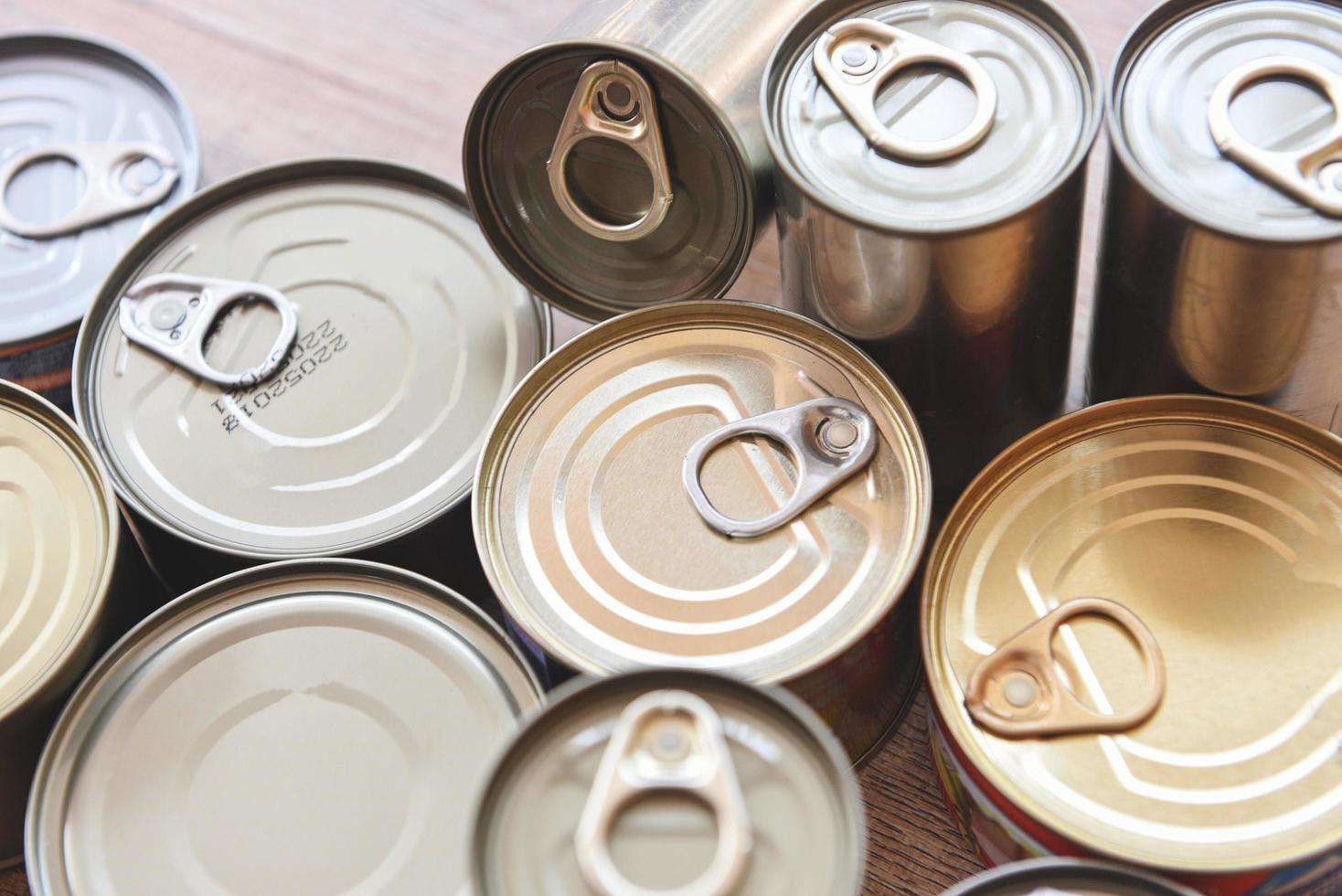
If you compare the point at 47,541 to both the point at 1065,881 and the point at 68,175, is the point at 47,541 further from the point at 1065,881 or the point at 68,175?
the point at 1065,881

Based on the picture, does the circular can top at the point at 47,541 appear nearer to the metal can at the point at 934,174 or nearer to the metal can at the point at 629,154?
the metal can at the point at 629,154

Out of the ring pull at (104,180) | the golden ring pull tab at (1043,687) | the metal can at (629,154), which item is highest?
the metal can at (629,154)

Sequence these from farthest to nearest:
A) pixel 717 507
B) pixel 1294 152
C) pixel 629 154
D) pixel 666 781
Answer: pixel 629 154, pixel 717 507, pixel 1294 152, pixel 666 781

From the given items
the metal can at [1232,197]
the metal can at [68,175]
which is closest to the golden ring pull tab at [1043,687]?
the metal can at [1232,197]

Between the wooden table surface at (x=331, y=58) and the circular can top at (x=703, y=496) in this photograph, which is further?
the wooden table surface at (x=331, y=58)

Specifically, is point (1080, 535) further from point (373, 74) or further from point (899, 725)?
point (373, 74)

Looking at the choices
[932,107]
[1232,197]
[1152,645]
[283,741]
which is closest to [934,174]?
[932,107]

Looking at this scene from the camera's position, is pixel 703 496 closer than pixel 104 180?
Yes
